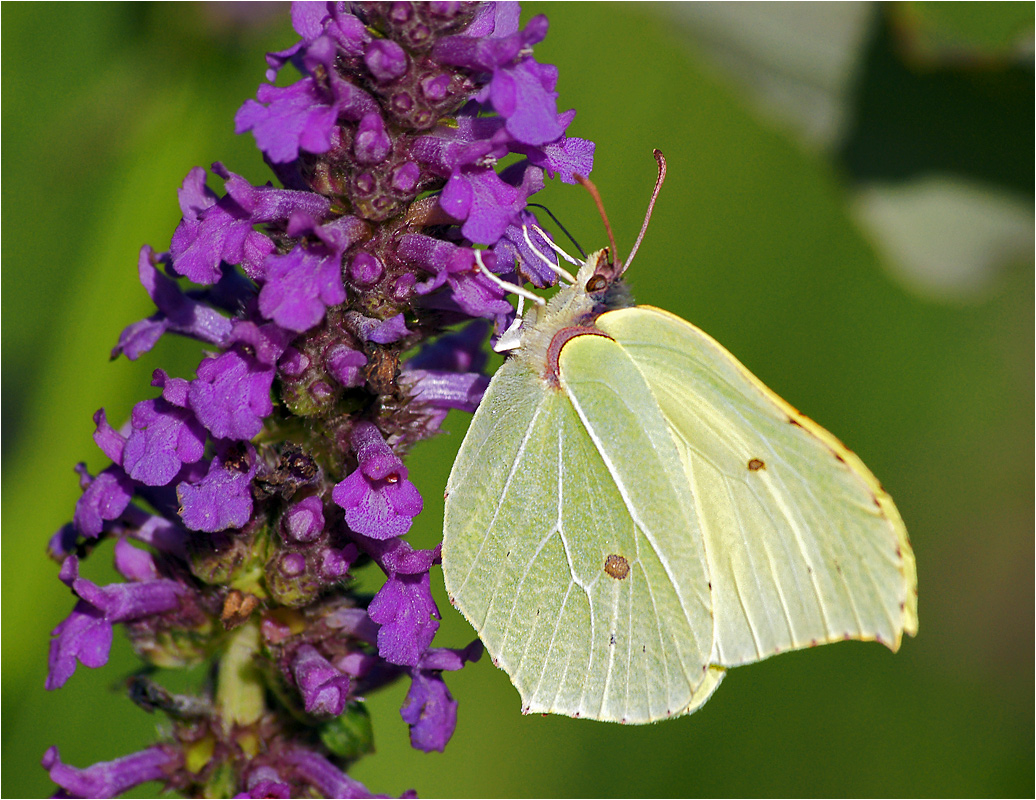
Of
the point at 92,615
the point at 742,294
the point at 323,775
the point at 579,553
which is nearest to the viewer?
the point at 92,615

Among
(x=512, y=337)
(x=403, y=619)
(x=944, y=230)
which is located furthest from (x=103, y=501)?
(x=944, y=230)

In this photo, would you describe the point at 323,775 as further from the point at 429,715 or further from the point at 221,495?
the point at 221,495

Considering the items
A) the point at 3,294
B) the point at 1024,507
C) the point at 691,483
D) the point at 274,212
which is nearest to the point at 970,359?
the point at 1024,507

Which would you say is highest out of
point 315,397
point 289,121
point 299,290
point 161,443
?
point 289,121

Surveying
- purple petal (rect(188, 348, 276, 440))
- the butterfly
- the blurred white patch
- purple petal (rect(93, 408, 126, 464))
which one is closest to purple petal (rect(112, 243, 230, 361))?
purple petal (rect(93, 408, 126, 464))

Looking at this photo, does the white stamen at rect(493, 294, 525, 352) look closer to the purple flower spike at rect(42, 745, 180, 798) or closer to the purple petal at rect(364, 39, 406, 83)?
the purple petal at rect(364, 39, 406, 83)

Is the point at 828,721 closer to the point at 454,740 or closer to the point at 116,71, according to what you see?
the point at 454,740
